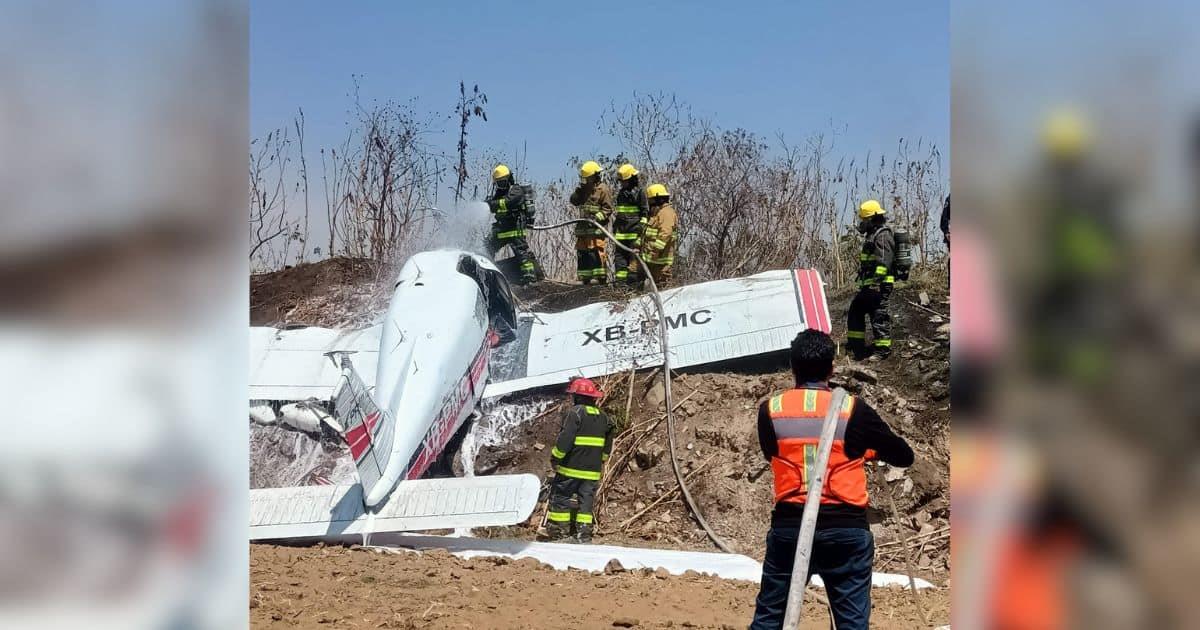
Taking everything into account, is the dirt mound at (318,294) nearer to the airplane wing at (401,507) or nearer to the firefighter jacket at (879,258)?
the airplane wing at (401,507)

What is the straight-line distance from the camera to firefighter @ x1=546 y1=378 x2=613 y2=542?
831 cm

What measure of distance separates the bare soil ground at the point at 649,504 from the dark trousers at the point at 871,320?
0.26 metres

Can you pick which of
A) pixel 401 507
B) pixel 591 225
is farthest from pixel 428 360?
pixel 591 225

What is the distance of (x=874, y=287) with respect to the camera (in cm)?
1037

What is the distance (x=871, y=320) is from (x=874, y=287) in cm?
44

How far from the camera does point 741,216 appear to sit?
1527cm

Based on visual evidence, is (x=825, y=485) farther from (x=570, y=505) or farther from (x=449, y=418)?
(x=449, y=418)
